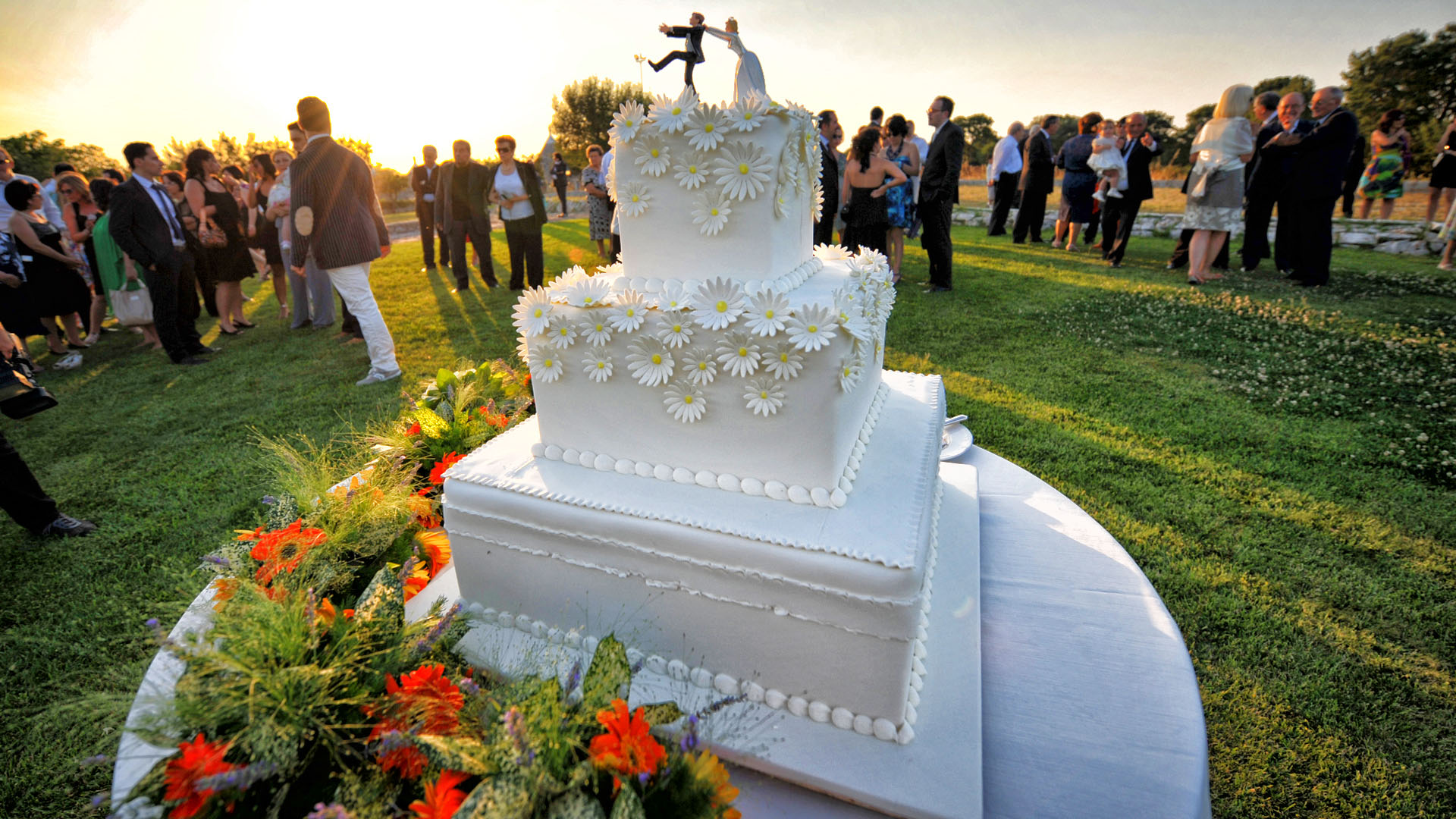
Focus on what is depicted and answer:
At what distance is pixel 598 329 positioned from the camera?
1922 millimetres

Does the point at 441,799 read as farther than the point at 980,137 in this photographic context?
No

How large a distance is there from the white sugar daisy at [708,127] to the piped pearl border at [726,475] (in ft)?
3.36

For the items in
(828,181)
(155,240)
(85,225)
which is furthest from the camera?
(85,225)

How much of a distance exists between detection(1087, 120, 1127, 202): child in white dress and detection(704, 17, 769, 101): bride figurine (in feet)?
32.2

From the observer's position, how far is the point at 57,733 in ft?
7.80

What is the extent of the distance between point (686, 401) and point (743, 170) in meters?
0.73

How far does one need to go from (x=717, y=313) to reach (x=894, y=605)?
949mm

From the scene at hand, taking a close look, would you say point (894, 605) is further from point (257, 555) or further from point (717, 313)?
point (257, 555)

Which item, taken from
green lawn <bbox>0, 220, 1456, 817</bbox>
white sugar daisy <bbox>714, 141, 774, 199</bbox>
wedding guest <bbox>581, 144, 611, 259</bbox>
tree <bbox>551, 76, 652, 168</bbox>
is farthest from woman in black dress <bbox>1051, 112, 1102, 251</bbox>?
tree <bbox>551, 76, 652, 168</bbox>

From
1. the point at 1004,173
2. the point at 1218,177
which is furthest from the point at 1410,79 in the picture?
the point at 1218,177

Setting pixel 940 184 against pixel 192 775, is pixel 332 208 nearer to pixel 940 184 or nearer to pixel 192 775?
pixel 192 775

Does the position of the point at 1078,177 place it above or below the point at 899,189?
above

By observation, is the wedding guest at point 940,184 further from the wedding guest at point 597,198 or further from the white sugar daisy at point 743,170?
the white sugar daisy at point 743,170

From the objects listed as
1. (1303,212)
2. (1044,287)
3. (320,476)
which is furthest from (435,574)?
(1303,212)
